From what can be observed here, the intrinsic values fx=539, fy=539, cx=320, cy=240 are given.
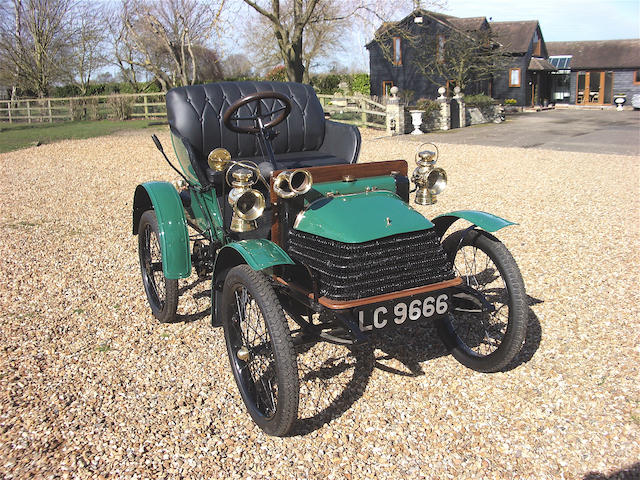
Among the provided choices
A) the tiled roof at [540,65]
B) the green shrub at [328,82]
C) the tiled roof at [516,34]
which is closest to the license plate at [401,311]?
the tiled roof at [516,34]

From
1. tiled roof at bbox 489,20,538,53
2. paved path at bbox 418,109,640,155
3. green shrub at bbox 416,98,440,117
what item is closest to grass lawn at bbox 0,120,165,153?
green shrub at bbox 416,98,440,117

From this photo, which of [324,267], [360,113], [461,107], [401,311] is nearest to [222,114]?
[324,267]

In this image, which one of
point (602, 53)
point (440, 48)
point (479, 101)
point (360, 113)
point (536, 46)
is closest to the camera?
point (360, 113)

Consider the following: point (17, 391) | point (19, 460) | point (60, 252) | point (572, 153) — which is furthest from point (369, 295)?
point (572, 153)

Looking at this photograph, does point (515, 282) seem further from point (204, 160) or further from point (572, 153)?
point (572, 153)

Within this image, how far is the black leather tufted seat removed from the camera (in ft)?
14.3

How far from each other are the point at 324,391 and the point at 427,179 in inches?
55.2

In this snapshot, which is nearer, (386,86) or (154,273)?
(154,273)

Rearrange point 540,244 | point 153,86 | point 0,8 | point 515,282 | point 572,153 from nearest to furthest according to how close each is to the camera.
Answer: point 515,282 < point 540,244 < point 572,153 < point 0,8 < point 153,86

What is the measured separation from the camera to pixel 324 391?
3092mm

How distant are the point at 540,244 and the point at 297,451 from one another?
400cm

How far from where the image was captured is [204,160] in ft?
14.6

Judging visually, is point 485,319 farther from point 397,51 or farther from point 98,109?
point 397,51

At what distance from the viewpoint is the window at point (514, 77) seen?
28.6m
